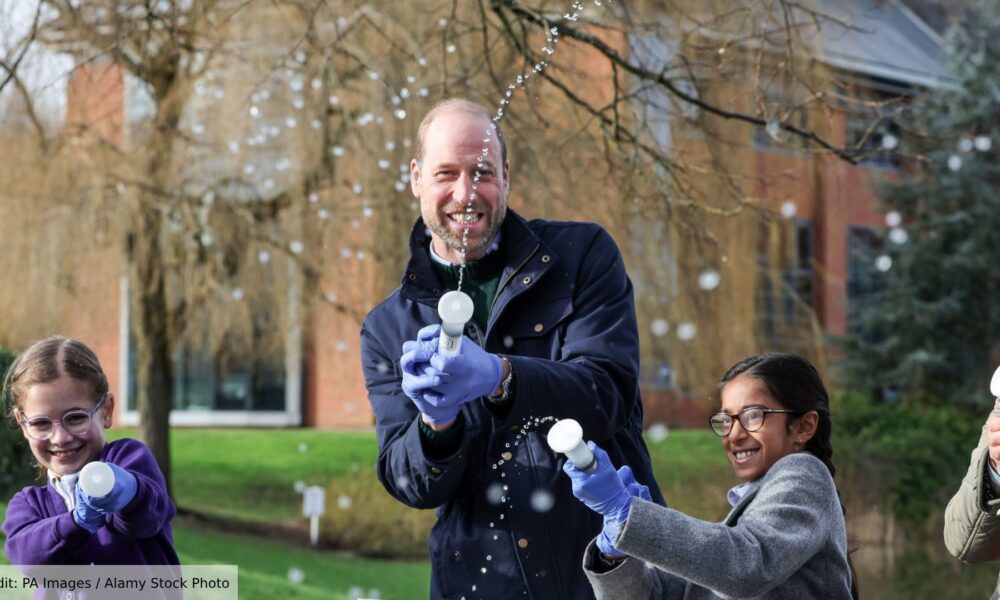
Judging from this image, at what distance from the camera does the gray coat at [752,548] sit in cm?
231

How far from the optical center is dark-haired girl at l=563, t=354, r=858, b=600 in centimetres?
231

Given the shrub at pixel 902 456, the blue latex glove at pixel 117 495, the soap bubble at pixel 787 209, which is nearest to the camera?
the blue latex glove at pixel 117 495

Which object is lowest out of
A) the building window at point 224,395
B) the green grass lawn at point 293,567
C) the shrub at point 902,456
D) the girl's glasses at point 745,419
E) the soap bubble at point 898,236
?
the green grass lawn at point 293,567

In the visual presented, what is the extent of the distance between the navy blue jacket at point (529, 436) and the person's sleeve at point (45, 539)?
2.45 feet

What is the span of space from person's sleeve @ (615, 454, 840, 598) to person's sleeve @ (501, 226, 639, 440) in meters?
0.31

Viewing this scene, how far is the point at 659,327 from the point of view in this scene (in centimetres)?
1155

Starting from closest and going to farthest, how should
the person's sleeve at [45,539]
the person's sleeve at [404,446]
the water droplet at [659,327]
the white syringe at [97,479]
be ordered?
the person's sleeve at [404,446], the white syringe at [97,479], the person's sleeve at [45,539], the water droplet at [659,327]

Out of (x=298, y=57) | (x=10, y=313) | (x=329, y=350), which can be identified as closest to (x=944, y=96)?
(x=329, y=350)

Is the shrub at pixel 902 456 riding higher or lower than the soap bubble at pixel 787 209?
lower

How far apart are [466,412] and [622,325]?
371 millimetres

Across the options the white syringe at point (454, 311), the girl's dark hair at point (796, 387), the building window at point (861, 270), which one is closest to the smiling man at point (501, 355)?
the girl's dark hair at point (796, 387)

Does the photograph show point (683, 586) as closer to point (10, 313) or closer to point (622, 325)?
point (622, 325)

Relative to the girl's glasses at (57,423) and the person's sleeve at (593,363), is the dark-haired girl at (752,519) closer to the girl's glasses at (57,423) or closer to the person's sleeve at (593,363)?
the person's sleeve at (593,363)

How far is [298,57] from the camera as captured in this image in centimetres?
987
